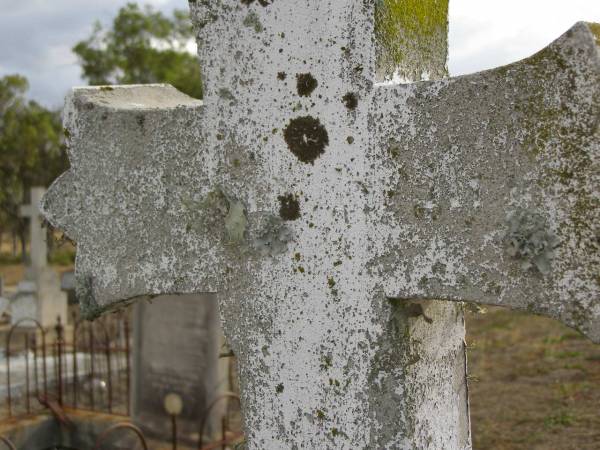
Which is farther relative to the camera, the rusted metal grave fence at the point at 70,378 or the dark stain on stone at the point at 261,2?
the rusted metal grave fence at the point at 70,378

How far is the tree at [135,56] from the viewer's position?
25672 millimetres

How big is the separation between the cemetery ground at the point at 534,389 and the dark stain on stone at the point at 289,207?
2.10 meters

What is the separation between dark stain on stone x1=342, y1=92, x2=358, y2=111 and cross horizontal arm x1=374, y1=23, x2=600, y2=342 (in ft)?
0.15

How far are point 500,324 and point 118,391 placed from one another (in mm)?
5647

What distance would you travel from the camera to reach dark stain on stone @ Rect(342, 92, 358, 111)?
1.54 metres

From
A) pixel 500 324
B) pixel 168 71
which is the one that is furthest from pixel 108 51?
pixel 500 324

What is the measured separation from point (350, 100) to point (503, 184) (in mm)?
385

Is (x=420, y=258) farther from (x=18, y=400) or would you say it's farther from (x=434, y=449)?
(x=18, y=400)

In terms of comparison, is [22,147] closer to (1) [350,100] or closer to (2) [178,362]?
(2) [178,362]

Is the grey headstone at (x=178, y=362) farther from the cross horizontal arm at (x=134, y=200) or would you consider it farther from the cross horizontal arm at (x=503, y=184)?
the cross horizontal arm at (x=503, y=184)

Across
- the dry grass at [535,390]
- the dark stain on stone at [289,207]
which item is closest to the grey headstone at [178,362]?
the dry grass at [535,390]

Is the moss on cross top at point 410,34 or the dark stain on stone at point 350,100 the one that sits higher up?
the moss on cross top at point 410,34

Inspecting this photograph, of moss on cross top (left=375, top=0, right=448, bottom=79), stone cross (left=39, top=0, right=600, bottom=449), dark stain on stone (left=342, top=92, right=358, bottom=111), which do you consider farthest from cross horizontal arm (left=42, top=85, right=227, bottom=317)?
moss on cross top (left=375, top=0, right=448, bottom=79)

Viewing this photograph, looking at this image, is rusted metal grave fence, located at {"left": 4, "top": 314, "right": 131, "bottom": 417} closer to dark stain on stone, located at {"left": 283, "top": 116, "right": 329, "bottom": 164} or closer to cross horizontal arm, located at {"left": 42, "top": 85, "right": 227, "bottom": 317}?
cross horizontal arm, located at {"left": 42, "top": 85, "right": 227, "bottom": 317}
